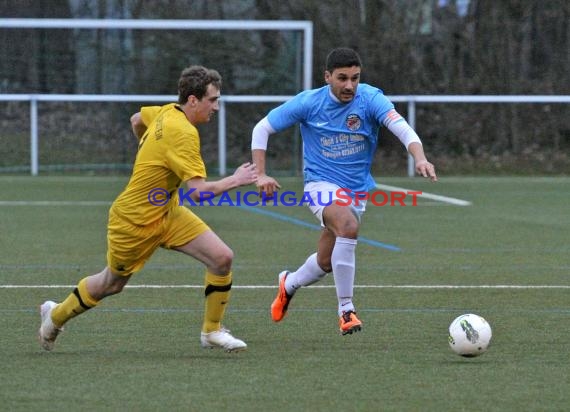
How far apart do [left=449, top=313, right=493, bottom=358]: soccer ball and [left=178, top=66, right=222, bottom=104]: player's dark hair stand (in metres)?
1.78

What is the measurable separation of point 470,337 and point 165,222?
5.62 ft

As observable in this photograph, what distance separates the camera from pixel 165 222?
7.00 metres

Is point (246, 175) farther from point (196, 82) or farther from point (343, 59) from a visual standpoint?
point (343, 59)

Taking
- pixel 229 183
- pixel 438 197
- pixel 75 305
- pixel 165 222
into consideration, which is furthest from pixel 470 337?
pixel 438 197

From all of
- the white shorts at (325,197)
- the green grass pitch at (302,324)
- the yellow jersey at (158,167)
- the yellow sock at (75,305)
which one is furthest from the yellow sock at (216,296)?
the white shorts at (325,197)

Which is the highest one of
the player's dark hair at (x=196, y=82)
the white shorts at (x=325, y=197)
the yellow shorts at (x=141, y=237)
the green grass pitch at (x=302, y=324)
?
the player's dark hair at (x=196, y=82)

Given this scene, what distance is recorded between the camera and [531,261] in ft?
37.0

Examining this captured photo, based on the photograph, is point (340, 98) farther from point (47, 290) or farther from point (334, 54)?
point (47, 290)

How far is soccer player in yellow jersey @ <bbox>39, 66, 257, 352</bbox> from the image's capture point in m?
6.86

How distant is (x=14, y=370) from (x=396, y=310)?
298 centimetres

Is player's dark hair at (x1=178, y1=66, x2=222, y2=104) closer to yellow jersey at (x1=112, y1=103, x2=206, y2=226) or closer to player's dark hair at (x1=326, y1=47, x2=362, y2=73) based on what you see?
yellow jersey at (x1=112, y1=103, x2=206, y2=226)

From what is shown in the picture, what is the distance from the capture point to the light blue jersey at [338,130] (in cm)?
798

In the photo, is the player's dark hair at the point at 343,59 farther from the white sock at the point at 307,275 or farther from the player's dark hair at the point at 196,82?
the white sock at the point at 307,275

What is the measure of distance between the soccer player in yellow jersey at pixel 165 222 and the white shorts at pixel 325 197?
3.45 feet
